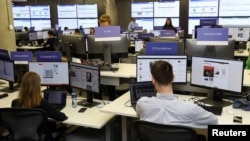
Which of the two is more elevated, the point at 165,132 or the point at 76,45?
the point at 76,45

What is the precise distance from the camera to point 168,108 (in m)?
1.89

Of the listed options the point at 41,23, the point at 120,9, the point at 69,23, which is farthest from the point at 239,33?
the point at 41,23

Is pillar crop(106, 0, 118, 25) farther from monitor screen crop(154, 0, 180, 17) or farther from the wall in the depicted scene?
monitor screen crop(154, 0, 180, 17)

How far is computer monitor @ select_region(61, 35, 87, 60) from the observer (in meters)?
4.34

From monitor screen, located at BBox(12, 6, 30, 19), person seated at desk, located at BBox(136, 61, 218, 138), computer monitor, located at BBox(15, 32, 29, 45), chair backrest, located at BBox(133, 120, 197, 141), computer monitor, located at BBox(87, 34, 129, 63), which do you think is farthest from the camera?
monitor screen, located at BBox(12, 6, 30, 19)

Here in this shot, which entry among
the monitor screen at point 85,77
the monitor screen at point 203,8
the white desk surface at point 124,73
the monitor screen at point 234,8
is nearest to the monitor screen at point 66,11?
the monitor screen at point 203,8

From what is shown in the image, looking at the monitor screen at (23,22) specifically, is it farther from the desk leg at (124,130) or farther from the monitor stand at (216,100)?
the monitor stand at (216,100)

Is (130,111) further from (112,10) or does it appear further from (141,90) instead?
(112,10)

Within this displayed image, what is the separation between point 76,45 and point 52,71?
117 centimetres

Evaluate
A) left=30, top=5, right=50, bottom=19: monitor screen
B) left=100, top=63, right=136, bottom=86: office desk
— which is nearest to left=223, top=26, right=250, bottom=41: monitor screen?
left=100, top=63, right=136, bottom=86: office desk

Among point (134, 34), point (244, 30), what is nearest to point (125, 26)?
point (134, 34)

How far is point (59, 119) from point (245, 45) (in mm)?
5477

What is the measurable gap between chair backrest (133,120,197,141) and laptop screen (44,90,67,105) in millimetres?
1366

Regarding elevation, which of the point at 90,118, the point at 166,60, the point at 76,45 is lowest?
the point at 90,118
